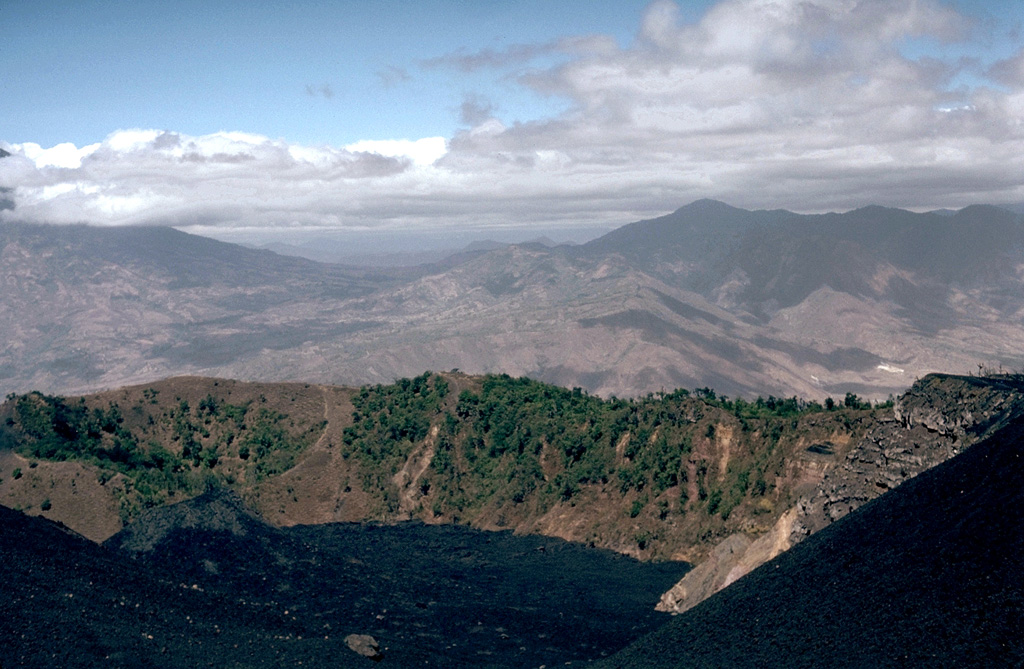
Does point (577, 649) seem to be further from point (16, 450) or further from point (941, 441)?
point (16, 450)

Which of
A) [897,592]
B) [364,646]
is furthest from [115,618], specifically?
[897,592]

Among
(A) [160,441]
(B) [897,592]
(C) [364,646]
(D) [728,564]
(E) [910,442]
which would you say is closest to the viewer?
(B) [897,592]

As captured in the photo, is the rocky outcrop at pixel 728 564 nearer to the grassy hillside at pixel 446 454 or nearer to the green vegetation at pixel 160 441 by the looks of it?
the grassy hillside at pixel 446 454

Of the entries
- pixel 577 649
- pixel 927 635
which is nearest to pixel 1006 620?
pixel 927 635

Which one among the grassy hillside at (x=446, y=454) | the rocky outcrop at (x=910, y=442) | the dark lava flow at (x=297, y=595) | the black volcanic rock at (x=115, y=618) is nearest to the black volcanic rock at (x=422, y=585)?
the dark lava flow at (x=297, y=595)

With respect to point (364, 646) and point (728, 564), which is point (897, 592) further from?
point (364, 646)

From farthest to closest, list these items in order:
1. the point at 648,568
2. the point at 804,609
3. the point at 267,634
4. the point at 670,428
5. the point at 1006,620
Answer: the point at 670,428, the point at 648,568, the point at 267,634, the point at 804,609, the point at 1006,620
